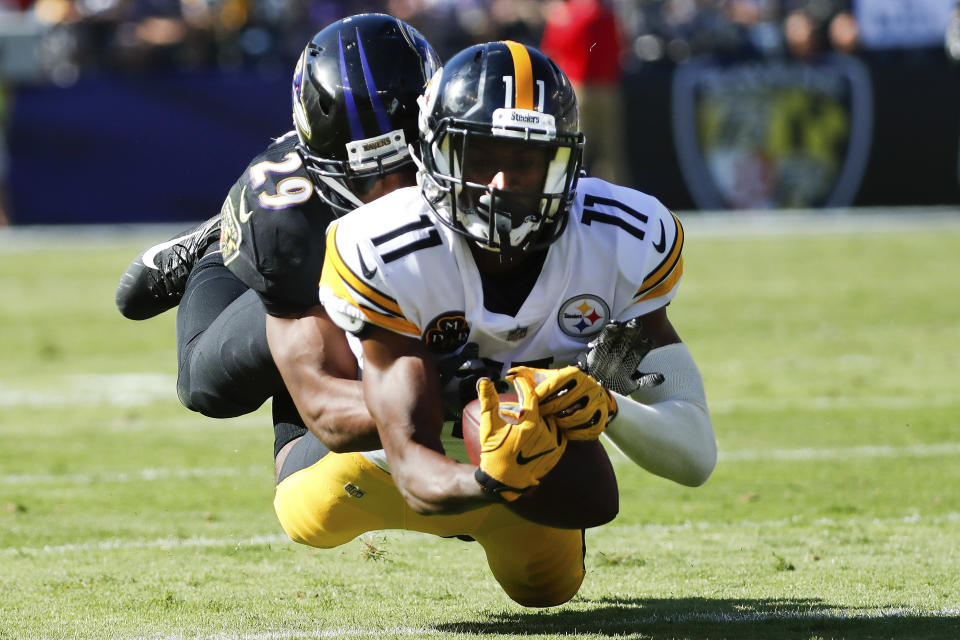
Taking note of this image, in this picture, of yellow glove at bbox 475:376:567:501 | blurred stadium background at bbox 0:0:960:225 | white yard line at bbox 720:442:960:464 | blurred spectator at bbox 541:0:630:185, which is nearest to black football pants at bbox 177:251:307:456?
yellow glove at bbox 475:376:567:501

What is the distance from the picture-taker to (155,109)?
13094mm

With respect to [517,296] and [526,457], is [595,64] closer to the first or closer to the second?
[517,296]

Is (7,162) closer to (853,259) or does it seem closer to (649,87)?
(649,87)

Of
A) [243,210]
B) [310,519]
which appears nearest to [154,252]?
[243,210]

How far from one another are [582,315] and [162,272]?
1.78 m

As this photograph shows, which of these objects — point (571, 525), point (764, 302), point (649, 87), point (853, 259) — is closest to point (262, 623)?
point (571, 525)

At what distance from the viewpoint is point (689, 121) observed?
1288cm

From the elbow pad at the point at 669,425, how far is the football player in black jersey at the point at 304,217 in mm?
666

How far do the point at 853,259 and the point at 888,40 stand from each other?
392cm

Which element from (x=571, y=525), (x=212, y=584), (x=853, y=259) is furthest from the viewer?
(x=853, y=259)

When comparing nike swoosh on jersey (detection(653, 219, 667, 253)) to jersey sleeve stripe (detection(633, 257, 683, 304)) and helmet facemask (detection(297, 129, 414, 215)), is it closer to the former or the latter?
jersey sleeve stripe (detection(633, 257, 683, 304))

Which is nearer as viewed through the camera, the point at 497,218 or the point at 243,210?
the point at 497,218

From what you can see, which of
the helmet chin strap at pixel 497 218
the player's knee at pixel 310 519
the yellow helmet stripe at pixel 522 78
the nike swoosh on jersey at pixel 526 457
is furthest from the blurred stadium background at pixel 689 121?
the nike swoosh on jersey at pixel 526 457

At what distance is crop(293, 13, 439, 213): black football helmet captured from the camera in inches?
144
